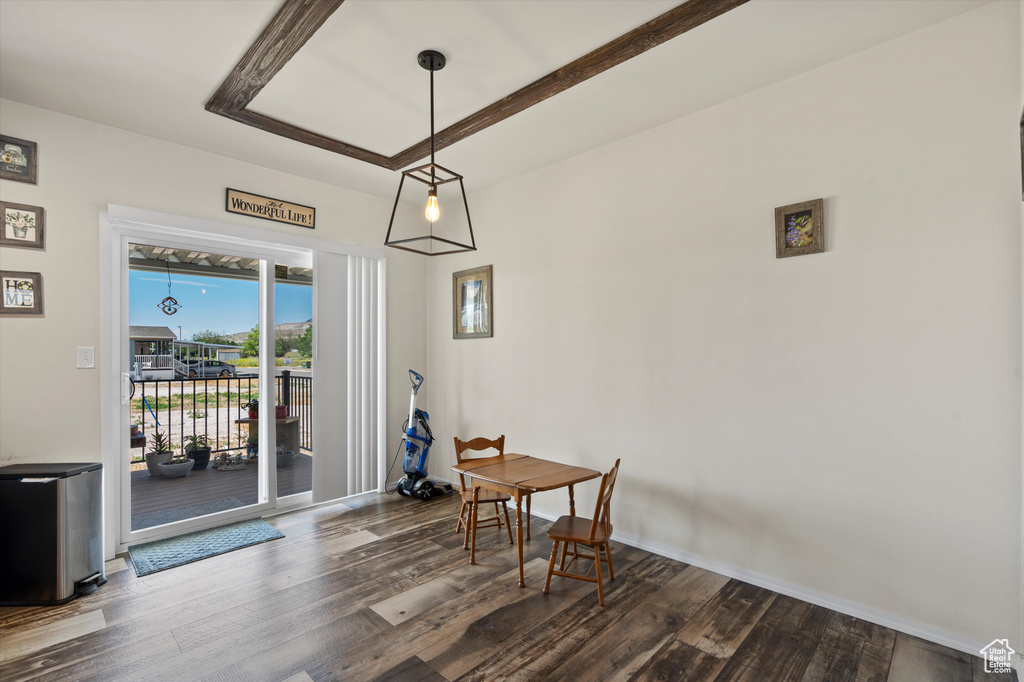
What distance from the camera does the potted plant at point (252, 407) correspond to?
411cm

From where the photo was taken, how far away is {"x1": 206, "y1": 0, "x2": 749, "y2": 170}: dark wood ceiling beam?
85.5 inches

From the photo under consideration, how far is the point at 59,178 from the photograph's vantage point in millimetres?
3035

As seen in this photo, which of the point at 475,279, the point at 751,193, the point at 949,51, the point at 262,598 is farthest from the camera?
the point at 475,279

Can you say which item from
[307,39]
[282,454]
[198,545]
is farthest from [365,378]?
[307,39]

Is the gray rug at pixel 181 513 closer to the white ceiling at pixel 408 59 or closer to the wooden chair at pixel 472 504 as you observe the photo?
the wooden chair at pixel 472 504

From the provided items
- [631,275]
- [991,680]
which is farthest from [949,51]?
[991,680]

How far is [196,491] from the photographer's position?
399cm

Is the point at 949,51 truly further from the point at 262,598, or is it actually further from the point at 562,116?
the point at 262,598

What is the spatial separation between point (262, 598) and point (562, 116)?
345 centimetres

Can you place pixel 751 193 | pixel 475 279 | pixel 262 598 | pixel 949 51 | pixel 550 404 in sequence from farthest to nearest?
1. pixel 475 279
2. pixel 550 404
3. pixel 751 193
4. pixel 262 598
5. pixel 949 51

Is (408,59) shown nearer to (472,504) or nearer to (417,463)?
(472,504)

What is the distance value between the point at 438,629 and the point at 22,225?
343 centimetres

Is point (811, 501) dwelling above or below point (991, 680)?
above

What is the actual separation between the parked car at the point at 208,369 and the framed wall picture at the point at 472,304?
6.59 ft
